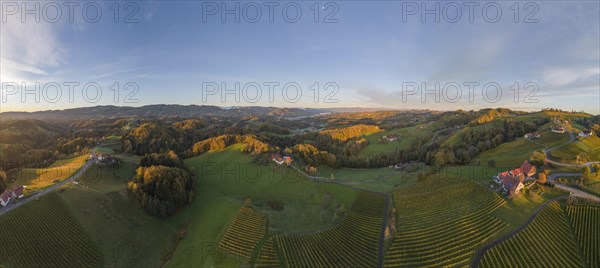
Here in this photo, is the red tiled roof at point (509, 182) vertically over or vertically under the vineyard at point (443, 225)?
over

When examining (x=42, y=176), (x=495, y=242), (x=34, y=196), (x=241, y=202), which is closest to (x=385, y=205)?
(x=495, y=242)

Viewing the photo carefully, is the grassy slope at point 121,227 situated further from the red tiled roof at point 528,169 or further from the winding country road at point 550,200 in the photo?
the red tiled roof at point 528,169

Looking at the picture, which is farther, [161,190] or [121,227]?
[161,190]

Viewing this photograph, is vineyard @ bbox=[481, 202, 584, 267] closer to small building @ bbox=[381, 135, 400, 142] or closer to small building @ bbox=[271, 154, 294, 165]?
small building @ bbox=[271, 154, 294, 165]

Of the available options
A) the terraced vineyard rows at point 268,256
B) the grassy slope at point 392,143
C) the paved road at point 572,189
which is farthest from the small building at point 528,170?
the grassy slope at point 392,143

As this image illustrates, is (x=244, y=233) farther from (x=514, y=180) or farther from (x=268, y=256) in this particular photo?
(x=514, y=180)

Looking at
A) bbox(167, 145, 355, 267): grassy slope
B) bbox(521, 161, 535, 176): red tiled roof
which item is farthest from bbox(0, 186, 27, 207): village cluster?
bbox(521, 161, 535, 176): red tiled roof

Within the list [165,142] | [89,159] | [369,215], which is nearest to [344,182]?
[369,215]
